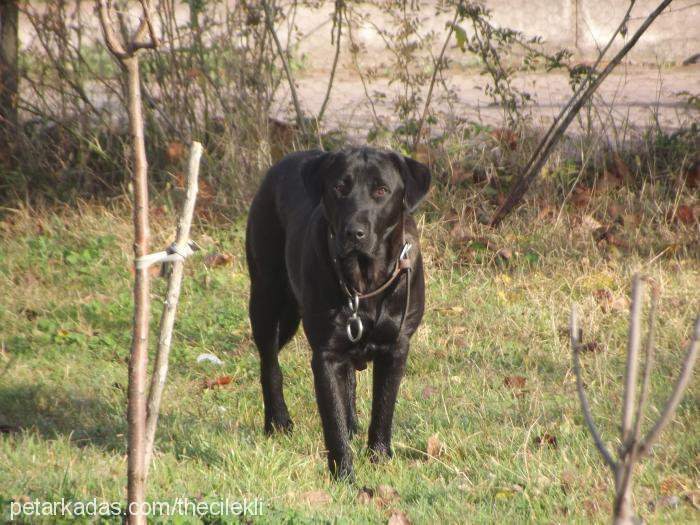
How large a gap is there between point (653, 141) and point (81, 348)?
4754 millimetres

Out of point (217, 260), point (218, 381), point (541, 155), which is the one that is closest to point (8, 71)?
point (217, 260)

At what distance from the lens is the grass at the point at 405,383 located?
3.90m

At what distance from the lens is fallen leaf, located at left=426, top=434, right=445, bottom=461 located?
14.5 feet

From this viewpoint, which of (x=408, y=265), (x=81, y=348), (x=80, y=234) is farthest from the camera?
(x=80, y=234)

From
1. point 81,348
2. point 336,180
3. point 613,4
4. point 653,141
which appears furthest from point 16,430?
point 613,4

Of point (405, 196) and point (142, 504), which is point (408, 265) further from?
point (142, 504)

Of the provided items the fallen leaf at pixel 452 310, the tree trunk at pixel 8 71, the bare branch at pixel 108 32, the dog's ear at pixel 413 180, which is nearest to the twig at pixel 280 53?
the tree trunk at pixel 8 71

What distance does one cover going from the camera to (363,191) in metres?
4.36

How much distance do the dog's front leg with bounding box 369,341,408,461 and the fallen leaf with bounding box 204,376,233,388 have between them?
1343mm

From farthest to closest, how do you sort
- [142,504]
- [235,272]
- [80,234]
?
[80,234]
[235,272]
[142,504]

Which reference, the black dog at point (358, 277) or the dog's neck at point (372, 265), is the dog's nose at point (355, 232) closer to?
the black dog at point (358, 277)

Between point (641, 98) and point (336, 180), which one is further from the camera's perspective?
point (641, 98)

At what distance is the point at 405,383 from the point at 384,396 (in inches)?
37.4

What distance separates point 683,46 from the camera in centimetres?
1521
